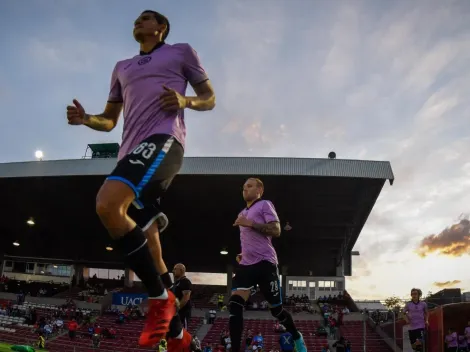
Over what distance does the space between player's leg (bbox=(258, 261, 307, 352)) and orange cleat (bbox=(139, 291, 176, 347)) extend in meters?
2.30

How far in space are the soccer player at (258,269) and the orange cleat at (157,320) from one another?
2.18 metres

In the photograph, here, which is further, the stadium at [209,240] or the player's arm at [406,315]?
the stadium at [209,240]

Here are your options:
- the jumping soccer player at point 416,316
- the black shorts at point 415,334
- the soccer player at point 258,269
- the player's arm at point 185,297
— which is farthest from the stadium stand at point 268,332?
the soccer player at point 258,269

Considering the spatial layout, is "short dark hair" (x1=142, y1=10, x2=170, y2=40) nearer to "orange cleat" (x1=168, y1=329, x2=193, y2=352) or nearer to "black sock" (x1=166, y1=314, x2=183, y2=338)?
"black sock" (x1=166, y1=314, x2=183, y2=338)

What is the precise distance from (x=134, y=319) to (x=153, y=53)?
94.7ft

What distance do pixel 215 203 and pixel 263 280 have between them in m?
23.4

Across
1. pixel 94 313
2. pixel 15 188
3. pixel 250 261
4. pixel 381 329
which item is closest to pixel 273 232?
pixel 250 261

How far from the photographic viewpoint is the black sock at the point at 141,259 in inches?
101

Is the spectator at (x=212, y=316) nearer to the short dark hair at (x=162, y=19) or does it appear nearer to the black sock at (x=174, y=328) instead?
the black sock at (x=174, y=328)

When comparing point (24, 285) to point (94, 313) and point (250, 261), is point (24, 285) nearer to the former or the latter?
point (94, 313)

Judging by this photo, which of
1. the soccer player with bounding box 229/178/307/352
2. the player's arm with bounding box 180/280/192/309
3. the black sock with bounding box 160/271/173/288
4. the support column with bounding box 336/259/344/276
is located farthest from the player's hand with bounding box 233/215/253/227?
the support column with bounding box 336/259/344/276

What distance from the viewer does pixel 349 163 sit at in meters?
22.7

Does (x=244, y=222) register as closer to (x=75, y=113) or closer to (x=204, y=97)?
(x=204, y=97)

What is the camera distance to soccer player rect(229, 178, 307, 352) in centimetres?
481
